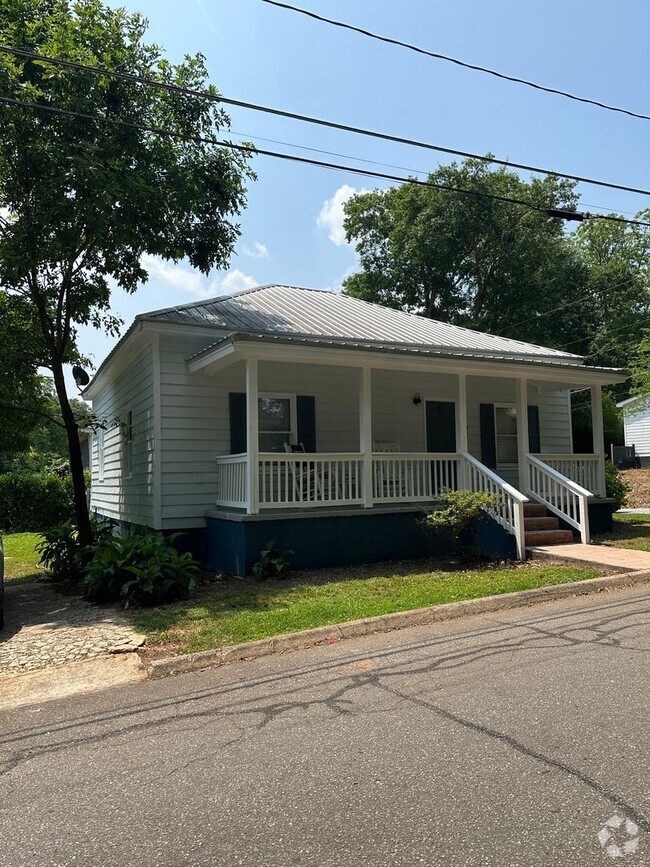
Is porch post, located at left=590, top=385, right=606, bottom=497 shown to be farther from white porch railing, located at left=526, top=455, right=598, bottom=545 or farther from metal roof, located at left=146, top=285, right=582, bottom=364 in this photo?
metal roof, located at left=146, top=285, right=582, bottom=364

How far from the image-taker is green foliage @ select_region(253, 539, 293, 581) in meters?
9.46

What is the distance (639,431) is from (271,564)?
107 feet

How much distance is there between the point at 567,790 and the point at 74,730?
3127 mm

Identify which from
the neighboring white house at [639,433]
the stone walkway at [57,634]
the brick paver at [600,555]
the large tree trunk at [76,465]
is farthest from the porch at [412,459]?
the neighboring white house at [639,433]

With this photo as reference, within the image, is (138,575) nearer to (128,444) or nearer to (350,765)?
(350,765)

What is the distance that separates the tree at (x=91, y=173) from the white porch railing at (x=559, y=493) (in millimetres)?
7248

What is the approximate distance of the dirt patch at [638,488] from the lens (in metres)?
21.9

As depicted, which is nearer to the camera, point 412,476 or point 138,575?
point 138,575

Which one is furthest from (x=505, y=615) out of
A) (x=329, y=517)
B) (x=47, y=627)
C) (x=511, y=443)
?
(x=511, y=443)

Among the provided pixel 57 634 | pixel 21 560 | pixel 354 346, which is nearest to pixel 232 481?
pixel 354 346

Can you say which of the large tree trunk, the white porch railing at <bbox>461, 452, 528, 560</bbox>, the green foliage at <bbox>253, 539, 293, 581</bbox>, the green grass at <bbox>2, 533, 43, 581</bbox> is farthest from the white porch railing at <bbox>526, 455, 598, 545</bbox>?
the green grass at <bbox>2, 533, 43, 581</bbox>

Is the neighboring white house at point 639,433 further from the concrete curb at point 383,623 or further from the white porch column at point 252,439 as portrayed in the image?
the white porch column at point 252,439

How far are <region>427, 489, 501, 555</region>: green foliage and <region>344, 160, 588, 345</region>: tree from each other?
2454 centimetres

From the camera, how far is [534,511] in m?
11.7
